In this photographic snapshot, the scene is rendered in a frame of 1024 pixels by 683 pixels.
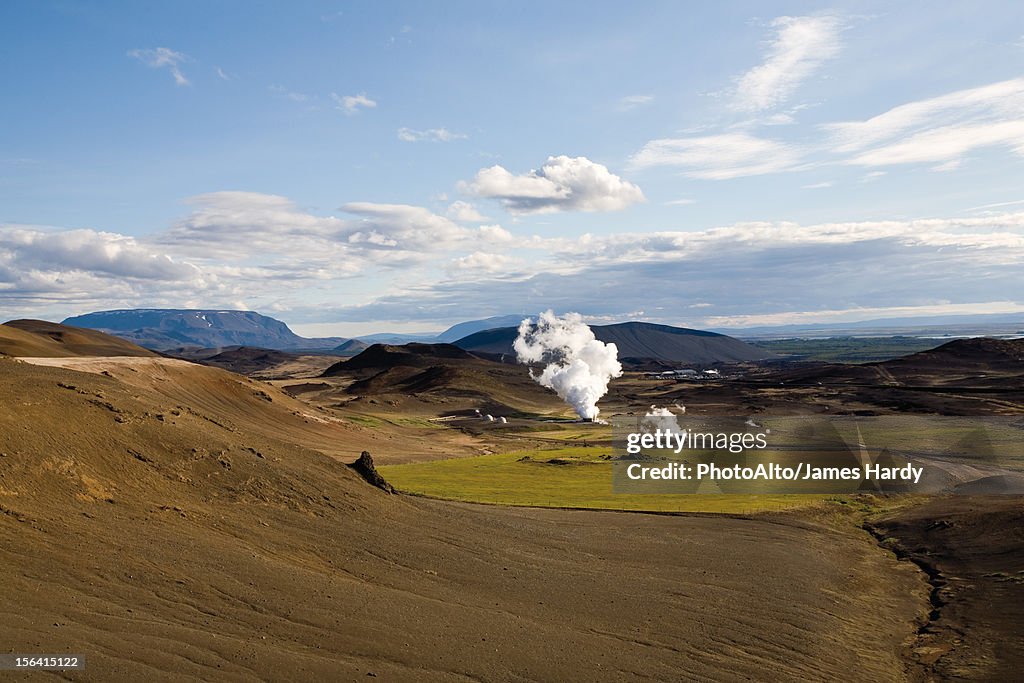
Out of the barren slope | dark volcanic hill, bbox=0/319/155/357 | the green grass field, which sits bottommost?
the green grass field

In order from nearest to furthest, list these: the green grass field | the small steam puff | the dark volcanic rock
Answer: the dark volcanic rock
the green grass field
the small steam puff

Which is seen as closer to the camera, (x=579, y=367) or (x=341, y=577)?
(x=341, y=577)

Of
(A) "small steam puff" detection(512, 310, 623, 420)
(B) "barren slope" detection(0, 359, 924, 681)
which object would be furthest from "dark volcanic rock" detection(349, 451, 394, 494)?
(A) "small steam puff" detection(512, 310, 623, 420)

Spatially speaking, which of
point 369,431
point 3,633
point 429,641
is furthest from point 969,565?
point 369,431

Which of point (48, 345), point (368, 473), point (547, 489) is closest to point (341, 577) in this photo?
point (368, 473)

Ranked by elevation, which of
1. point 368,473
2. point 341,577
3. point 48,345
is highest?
point 48,345

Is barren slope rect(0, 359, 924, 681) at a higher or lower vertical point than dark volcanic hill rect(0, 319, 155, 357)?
lower

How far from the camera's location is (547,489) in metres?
66.3

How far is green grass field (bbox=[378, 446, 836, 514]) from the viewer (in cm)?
5797

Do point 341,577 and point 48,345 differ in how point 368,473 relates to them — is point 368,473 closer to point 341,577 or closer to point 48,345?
point 341,577

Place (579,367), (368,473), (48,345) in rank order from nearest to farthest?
(368,473) < (48,345) < (579,367)

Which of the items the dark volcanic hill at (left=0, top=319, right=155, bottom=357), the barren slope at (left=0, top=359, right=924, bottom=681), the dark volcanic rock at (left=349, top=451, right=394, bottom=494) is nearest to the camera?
the barren slope at (left=0, top=359, right=924, bottom=681)

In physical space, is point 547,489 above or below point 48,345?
below

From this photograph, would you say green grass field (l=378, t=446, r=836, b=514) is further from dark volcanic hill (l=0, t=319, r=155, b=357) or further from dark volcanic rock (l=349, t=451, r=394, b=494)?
dark volcanic hill (l=0, t=319, r=155, b=357)
